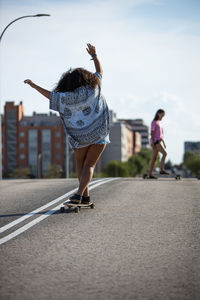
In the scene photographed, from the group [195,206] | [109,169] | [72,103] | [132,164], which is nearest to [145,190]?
[195,206]

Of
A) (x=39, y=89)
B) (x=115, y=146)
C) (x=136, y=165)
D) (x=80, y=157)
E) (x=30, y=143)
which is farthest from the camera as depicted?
(x=115, y=146)

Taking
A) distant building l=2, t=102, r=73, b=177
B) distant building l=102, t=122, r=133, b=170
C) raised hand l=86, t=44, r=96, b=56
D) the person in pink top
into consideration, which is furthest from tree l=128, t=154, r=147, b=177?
raised hand l=86, t=44, r=96, b=56

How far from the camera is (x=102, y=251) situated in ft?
14.4

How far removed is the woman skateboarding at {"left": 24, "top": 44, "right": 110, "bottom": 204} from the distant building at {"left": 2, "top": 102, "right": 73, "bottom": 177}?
12154 centimetres

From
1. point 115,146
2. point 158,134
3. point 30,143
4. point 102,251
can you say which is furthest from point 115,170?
point 102,251

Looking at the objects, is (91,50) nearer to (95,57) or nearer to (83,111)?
(95,57)

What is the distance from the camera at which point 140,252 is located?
14.3ft

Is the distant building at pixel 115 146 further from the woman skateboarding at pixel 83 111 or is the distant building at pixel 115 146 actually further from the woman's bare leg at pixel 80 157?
the woman skateboarding at pixel 83 111

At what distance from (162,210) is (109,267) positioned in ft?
10.2

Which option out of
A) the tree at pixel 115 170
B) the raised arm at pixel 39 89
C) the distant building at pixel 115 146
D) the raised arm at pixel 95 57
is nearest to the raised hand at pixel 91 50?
the raised arm at pixel 95 57

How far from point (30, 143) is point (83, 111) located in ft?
411

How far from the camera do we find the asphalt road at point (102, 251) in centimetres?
328

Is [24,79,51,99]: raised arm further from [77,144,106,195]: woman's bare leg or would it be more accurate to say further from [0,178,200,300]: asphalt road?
[0,178,200,300]: asphalt road

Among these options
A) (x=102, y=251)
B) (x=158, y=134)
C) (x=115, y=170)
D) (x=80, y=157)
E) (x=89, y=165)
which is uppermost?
(x=158, y=134)
